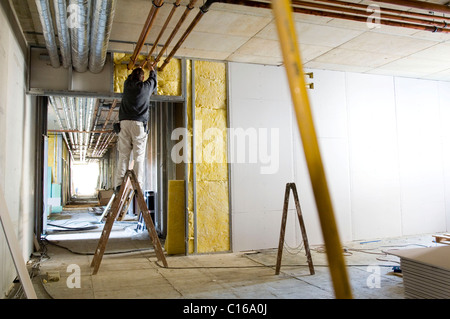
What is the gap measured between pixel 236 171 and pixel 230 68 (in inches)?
60.4

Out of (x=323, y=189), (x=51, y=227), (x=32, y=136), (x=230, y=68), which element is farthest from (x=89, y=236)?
(x=323, y=189)

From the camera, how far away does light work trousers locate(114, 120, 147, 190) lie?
3988mm

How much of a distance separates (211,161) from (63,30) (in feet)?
8.20

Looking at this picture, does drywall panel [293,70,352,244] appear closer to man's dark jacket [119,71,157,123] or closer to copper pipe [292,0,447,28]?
copper pipe [292,0,447,28]

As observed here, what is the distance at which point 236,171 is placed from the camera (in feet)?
16.9

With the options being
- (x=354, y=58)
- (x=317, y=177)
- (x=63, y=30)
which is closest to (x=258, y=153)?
(x=354, y=58)

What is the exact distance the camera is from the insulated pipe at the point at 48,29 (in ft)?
9.71

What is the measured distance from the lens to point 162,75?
491cm

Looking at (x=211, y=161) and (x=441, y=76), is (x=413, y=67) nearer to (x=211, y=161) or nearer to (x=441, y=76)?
(x=441, y=76)

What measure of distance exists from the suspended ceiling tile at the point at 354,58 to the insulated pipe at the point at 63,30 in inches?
135

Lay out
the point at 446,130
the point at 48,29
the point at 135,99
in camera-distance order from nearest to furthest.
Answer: the point at 48,29, the point at 135,99, the point at 446,130

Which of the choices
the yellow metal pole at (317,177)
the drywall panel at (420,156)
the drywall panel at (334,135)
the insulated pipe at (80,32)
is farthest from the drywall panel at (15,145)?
the drywall panel at (420,156)

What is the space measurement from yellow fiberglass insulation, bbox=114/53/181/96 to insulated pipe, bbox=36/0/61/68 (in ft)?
2.39

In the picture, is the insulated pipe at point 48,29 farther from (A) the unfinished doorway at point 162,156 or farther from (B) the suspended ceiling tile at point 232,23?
(A) the unfinished doorway at point 162,156
